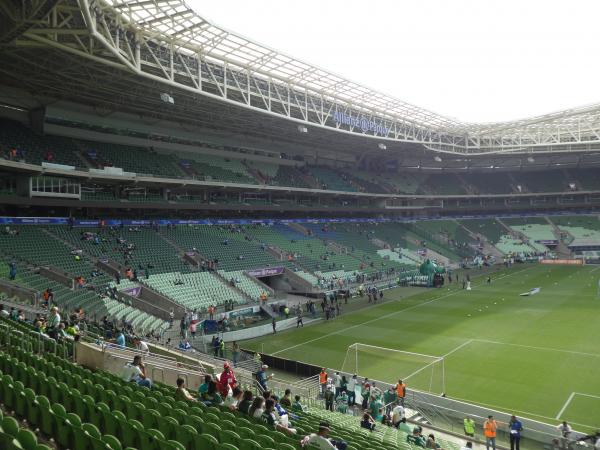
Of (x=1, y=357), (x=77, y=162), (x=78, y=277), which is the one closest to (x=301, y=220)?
(x=77, y=162)

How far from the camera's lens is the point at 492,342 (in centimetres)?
2398

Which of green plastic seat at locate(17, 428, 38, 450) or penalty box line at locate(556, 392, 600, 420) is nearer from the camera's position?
green plastic seat at locate(17, 428, 38, 450)

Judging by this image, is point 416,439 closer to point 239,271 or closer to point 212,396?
point 212,396

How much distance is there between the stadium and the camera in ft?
33.1

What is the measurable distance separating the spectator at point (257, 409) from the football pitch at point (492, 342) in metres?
11.1

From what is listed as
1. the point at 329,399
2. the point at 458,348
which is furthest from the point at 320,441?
the point at 458,348

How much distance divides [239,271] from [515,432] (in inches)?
970

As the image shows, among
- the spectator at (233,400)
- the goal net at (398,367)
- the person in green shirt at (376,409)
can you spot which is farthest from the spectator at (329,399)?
the spectator at (233,400)

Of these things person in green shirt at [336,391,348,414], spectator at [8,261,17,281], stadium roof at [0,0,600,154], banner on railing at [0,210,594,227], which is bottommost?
person in green shirt at [336,391,348,414]

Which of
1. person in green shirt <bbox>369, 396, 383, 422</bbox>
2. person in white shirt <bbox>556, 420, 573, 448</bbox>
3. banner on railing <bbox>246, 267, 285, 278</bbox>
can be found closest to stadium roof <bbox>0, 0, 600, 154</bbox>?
banner on railing <bbox>246, 267, 285, 278</bbox>

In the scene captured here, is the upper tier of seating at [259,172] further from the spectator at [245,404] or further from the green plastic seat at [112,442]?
the green plastic seat at [112,442]

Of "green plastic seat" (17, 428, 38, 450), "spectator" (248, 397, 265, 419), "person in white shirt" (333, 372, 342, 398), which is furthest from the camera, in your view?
"person in white shirt" (333, 372, 342, 398)

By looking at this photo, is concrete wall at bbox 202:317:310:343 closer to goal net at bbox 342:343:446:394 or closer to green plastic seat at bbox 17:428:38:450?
goal net at bbox 342:343:446:394

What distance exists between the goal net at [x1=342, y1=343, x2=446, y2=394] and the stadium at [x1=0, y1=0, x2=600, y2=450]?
0.14 meters
